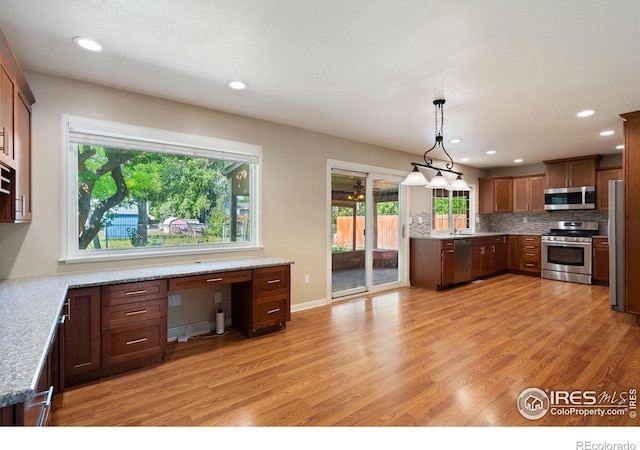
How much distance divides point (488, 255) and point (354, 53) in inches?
222

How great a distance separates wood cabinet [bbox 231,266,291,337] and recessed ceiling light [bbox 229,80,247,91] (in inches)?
70.7

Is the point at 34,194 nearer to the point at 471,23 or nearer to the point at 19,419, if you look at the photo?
the point at 19,419

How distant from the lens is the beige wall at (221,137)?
2602mm

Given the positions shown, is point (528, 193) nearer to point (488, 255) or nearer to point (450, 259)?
point (488, 255)

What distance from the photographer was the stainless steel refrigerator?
396cm

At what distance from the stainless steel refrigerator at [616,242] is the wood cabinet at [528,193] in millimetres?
2822

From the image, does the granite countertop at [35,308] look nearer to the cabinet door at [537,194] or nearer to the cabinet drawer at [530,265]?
the cabinet drawer at [530,265]

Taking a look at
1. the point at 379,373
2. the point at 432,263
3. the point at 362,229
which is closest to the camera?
the point at 379,373

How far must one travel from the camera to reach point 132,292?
2562 millimetres

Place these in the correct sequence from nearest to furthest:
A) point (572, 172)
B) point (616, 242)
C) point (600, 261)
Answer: point (616, 242) → point (600, 261) → point (572, 172)

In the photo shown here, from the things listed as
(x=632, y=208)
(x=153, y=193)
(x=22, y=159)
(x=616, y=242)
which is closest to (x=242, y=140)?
(x=153, y=193)

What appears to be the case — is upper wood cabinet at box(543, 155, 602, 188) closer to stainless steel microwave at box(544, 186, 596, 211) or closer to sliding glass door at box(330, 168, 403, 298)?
stainless steel microwave at box(544, 186, 596, 211)

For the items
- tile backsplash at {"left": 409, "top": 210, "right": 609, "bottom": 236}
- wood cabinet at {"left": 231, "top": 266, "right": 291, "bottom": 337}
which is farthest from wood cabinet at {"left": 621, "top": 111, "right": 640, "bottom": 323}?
wood cabinet at {"left": 231, "top": 266, "right": 291, "bottom": 337}

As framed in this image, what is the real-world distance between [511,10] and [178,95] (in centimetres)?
284
